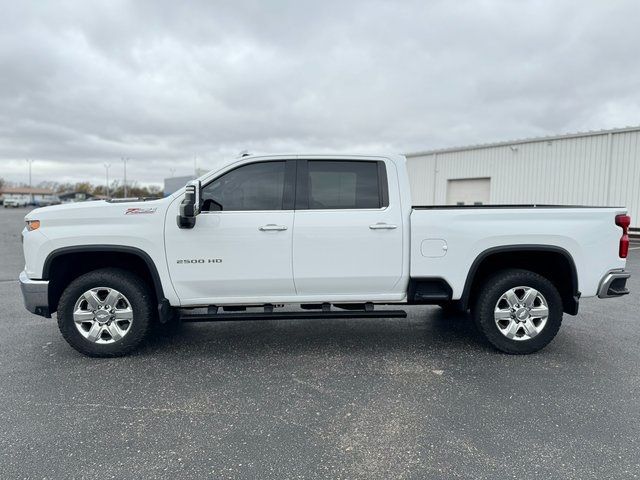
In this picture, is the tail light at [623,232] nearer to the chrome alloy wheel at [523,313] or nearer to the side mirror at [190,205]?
the chrome alloy wheel at [523,313]

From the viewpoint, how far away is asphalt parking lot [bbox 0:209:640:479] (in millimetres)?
2553

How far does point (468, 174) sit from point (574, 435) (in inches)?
767

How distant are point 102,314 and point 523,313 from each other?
4.13 metres

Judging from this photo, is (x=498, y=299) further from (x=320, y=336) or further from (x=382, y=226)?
(x=320, y=336)

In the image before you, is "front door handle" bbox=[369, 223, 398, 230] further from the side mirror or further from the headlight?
the headlight

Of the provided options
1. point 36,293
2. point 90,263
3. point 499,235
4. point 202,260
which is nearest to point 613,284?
point 499,235

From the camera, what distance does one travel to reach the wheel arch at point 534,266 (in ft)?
13.5

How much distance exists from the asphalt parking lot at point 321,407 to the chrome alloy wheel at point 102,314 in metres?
0.27

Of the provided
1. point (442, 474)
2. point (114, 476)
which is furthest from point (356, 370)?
point (114, 476)

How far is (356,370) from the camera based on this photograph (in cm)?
389

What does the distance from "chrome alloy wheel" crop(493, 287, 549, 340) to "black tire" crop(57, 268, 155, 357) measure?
3472mm

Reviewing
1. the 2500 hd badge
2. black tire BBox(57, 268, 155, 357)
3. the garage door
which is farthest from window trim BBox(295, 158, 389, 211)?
the garage door

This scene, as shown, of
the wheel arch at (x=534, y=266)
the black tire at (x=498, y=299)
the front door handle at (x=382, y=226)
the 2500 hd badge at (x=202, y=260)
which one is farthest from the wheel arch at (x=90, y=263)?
the black tire at (x=498, y=299)

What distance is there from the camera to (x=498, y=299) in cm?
420
